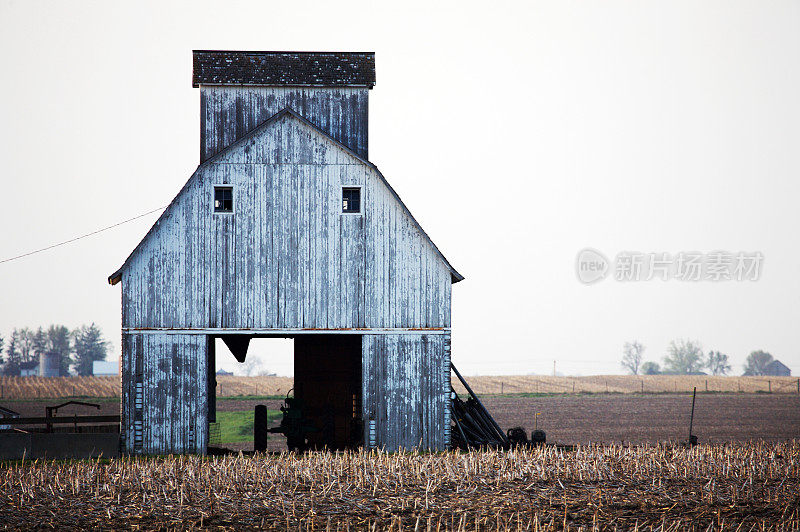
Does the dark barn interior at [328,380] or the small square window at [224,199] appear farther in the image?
the dark barn interior at [328,380]

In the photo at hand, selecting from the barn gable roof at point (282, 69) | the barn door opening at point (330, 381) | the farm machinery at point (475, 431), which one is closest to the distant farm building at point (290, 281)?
the farm machinery at point (475, 431)

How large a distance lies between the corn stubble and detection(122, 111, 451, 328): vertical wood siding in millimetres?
3939

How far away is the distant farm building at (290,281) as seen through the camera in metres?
22.4

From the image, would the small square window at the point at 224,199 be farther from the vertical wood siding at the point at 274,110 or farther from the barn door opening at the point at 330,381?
the barn door opening at the point at 330,381

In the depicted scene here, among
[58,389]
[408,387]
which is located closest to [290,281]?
[408,387]

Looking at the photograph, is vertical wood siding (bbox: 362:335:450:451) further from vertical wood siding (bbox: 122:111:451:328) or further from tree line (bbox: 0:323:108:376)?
tree line (bbox: 0:323:108:376)

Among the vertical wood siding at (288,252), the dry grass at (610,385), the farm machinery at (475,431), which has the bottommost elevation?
the dry grass at (610,385)

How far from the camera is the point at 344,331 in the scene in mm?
22844

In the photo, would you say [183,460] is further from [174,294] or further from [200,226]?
[200,226]

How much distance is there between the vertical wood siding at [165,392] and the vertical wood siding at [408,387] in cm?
446

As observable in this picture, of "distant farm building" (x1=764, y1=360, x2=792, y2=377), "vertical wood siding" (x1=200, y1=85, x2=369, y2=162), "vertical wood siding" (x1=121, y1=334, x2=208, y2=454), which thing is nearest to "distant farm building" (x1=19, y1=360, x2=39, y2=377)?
"vertical wood siding" (x1=200, y1=85, x2=369, y2=162)

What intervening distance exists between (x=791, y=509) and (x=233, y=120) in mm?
18902

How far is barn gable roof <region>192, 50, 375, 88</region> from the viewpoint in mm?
26156

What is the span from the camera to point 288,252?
23.0 metres
